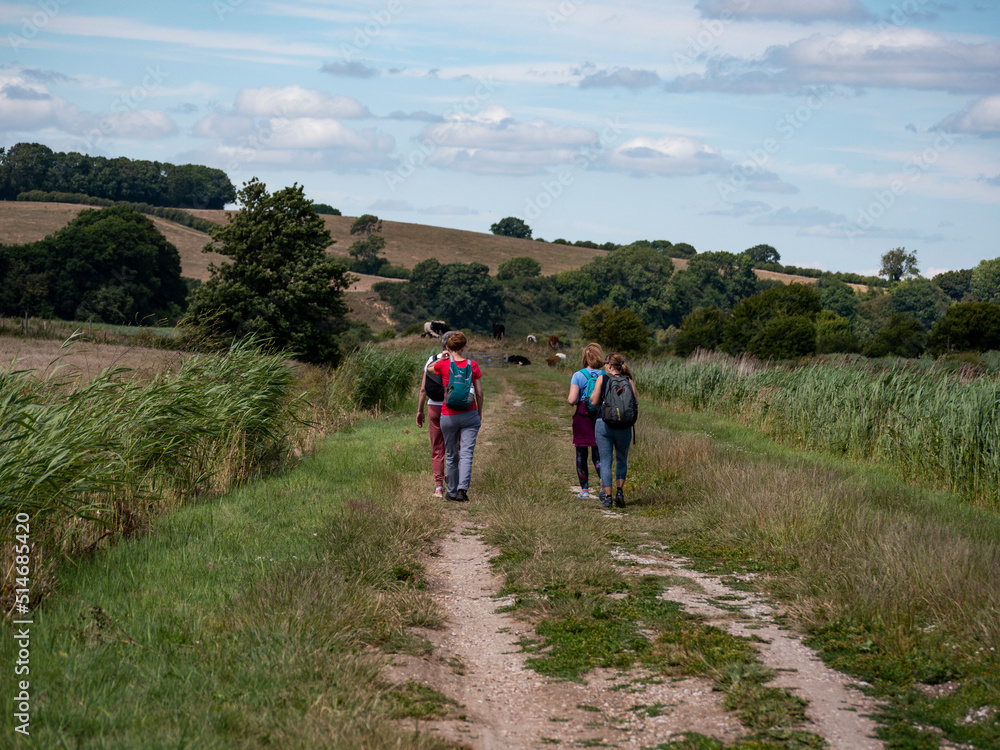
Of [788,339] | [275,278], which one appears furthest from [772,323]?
[275,278]

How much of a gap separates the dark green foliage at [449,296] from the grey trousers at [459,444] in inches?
3067

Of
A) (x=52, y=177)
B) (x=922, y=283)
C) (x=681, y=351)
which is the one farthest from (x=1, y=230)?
(x=922, y=283)

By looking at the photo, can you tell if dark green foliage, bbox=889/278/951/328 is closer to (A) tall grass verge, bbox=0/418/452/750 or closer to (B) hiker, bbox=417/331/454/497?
(B) hiker, bbox=417/331/454/497

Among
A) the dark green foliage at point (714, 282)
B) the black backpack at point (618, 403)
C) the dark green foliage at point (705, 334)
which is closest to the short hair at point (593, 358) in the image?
the black backpack at point (618, 403)

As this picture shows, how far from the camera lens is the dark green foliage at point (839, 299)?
10812 cm

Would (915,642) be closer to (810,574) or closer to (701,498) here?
(810,574)

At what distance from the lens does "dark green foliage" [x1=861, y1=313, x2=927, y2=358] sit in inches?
2196

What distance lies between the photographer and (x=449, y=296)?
8975 centimetres

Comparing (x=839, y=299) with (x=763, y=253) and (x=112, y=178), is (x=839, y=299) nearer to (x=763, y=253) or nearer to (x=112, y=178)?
(x=763, y=253)

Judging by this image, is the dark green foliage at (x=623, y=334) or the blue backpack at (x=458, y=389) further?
the dark green foliage at (x=623, y=334)

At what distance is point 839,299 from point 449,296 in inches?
2165

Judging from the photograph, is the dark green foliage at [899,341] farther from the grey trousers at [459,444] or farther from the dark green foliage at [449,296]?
the grey trousers at [459,444]

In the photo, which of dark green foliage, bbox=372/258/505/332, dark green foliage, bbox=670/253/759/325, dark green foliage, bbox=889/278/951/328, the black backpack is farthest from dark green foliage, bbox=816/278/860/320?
the black backpack

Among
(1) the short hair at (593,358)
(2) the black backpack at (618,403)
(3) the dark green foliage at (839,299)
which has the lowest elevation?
(2) the black backpack at (618,403)
